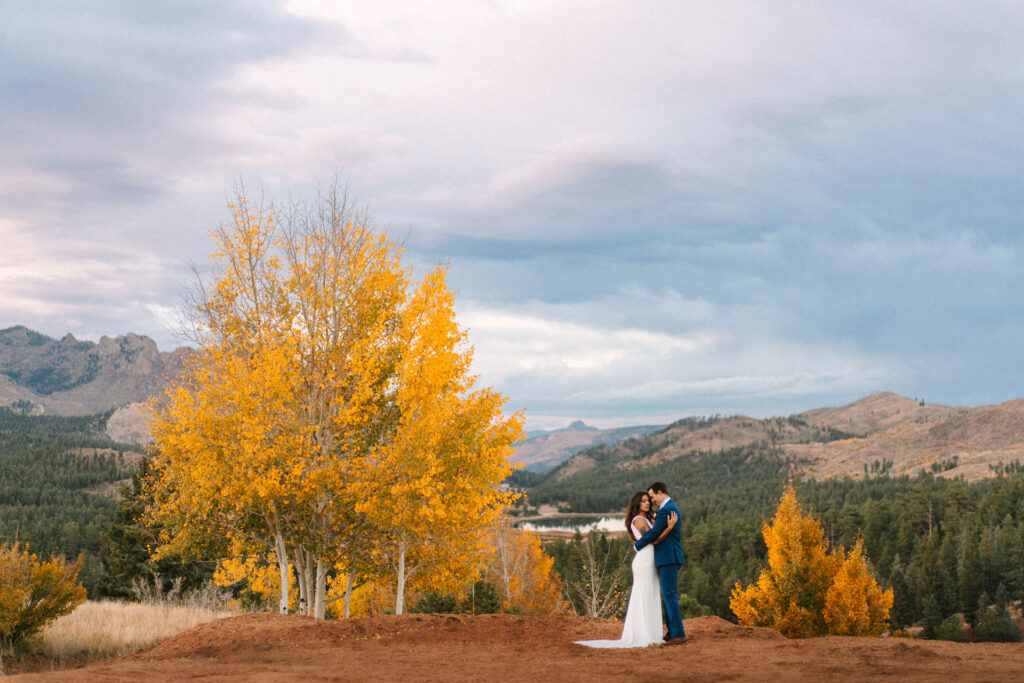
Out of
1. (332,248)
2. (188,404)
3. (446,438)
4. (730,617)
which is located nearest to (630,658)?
(446,438)

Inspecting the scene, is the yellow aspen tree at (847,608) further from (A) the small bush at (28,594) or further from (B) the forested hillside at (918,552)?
(A) the small bush at (28,594)

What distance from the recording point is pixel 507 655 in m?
11.6

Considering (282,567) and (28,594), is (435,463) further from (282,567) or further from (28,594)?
(28,594)

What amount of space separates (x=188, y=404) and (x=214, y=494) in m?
2.25

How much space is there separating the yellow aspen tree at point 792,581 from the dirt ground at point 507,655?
26.7 metres

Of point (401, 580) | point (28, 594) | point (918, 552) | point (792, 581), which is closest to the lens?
point (28, 594)

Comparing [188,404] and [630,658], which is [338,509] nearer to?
[188,404]

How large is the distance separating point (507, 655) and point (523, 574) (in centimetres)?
5028

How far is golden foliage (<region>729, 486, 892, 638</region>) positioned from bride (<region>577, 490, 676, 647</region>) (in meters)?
29.0

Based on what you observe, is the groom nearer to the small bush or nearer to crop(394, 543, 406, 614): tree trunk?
crop(394, 543, 406, 614): tree trunk

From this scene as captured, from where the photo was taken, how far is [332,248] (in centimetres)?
2128

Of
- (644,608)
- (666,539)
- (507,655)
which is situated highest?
(666,539)

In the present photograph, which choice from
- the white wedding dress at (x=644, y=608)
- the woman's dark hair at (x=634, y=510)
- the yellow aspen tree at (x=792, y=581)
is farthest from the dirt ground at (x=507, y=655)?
the yellow aspen tree at (x=792, y=581)

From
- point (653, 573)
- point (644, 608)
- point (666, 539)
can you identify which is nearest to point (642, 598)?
point (644, 608)
